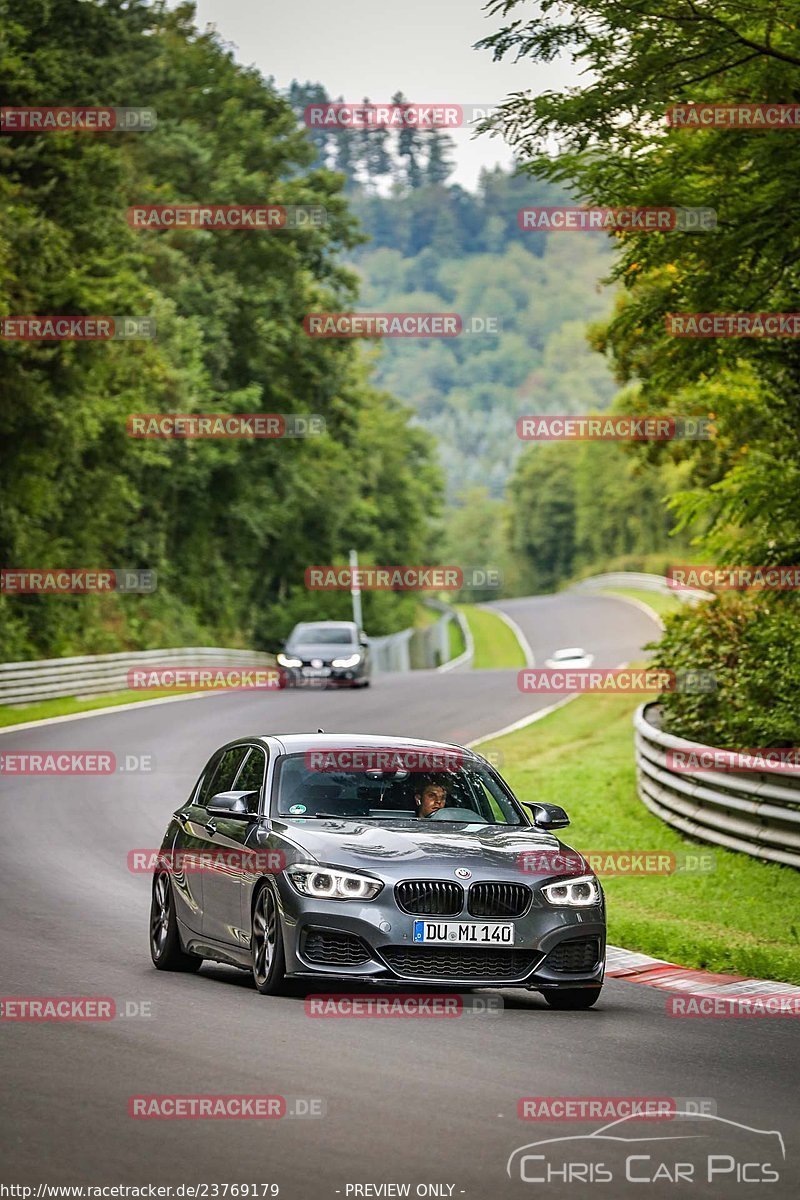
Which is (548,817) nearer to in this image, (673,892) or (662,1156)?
(662,1156)

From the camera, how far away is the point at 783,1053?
9.04 m

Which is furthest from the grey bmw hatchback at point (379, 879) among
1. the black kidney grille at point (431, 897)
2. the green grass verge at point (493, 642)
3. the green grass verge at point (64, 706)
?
the green grass verge at point (493, 642)

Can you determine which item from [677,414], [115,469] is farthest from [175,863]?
[115,469]

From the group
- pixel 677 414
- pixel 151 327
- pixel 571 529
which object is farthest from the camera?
pixel 571 529

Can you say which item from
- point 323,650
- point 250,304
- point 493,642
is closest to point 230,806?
point 323,650

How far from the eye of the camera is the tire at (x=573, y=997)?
10.5 metres

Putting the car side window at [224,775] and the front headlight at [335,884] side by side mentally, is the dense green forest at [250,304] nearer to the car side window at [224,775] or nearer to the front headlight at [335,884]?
the car side window at [224,775]

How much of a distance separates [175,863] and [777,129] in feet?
27.0

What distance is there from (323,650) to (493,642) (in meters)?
47.6

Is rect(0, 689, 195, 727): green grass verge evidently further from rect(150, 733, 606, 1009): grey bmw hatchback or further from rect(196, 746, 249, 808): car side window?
rect(150, 733, 606, 1009): grey bmw hatchback

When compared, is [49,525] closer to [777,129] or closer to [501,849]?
[777,129]

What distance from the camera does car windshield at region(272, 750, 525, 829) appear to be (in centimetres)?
1108

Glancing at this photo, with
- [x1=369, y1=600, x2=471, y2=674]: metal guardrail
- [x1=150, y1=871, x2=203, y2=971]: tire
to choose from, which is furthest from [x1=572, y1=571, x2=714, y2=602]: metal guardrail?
[x1=150, y1=871, x2=203, y2=971]: tire

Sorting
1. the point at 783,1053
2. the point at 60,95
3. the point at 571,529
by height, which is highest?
the point at 60,95
